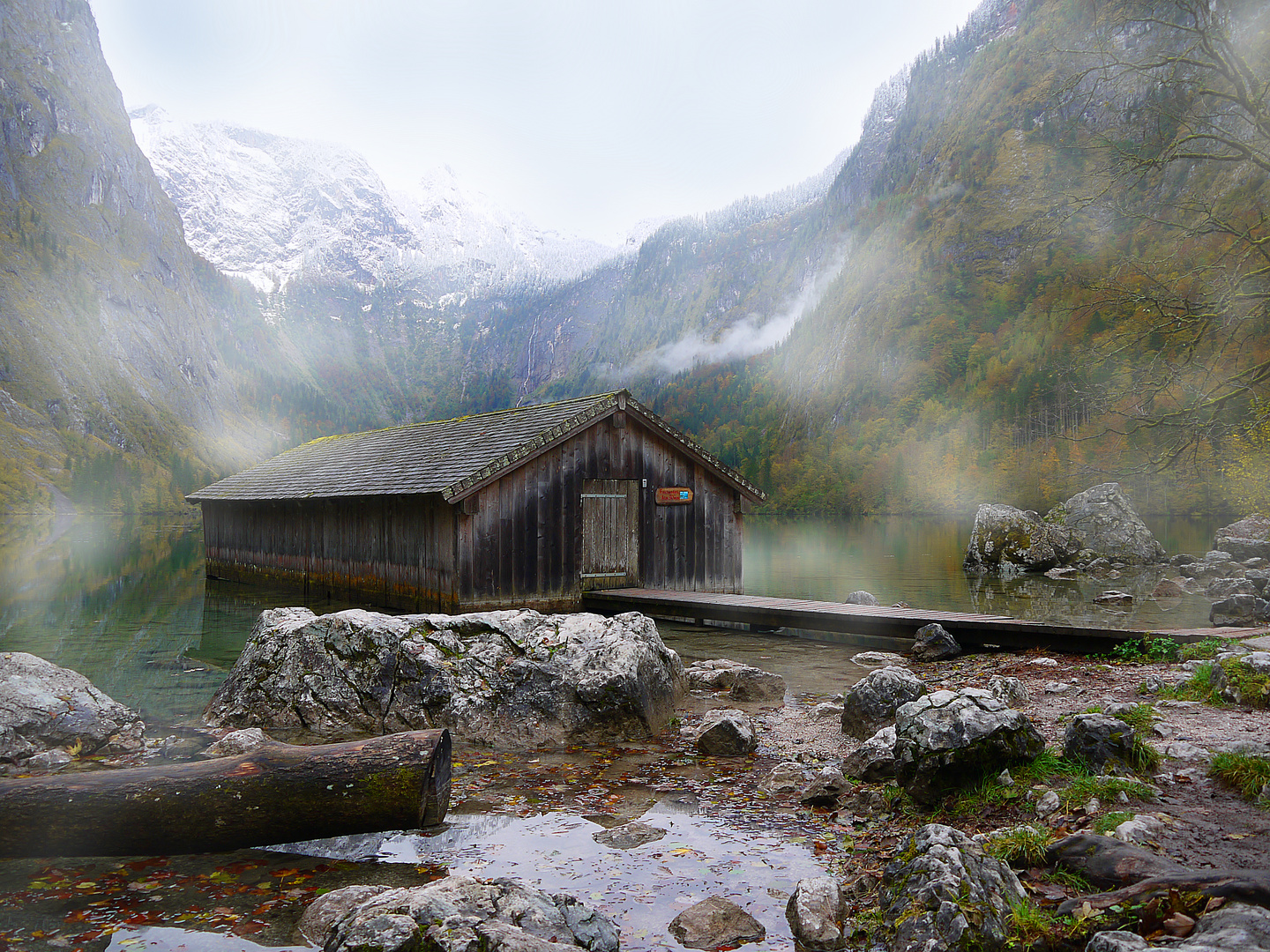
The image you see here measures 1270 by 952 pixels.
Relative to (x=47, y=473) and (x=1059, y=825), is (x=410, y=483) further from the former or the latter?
(x=47, y=473)

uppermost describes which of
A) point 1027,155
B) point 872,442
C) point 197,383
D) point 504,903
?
point 1027,155

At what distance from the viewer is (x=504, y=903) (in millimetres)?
4121

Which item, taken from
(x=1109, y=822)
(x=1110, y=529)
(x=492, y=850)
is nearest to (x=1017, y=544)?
(x=1110, y=529)

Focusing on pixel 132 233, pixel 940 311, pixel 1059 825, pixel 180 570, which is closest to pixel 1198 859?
pixel 1059 825

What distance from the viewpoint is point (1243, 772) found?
499cm

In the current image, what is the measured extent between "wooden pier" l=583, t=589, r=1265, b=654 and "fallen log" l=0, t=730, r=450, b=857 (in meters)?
9.88

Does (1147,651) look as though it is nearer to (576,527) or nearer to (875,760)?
(875,760)

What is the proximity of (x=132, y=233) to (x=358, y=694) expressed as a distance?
18873 centimetres

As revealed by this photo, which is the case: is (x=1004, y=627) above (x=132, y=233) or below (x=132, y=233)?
below

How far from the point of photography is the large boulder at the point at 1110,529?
30.0m

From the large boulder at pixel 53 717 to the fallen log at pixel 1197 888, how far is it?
351 inches

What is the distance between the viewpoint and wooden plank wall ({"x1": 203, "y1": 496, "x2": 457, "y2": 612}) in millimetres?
17203

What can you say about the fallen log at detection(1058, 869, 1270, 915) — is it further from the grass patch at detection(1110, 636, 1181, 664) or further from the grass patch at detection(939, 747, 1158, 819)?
the grass patch at detection(1110, 636, 1181, 664)

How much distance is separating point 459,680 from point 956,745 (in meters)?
5.42
